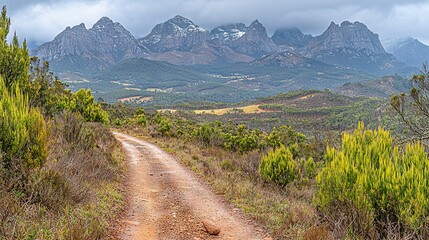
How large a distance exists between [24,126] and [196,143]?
19080 mm

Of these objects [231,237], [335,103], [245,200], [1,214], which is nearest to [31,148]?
[1,214]

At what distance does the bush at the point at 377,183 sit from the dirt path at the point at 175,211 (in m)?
1.73

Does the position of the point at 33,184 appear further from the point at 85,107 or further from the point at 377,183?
the point at 85,107

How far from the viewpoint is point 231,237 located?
655 centimetres

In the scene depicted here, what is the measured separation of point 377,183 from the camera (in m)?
5.34

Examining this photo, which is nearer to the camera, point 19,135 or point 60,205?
point 19,135

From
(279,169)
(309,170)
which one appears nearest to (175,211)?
(279,169)

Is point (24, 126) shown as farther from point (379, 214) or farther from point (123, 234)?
point (379, 214)

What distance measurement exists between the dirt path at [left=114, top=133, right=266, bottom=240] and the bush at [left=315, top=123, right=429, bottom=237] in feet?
5.69

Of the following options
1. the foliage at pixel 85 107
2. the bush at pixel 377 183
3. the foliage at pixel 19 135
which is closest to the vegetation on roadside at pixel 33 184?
the foliage at pixel 19 135

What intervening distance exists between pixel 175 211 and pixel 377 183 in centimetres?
451

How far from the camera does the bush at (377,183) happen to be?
4918 millimetres

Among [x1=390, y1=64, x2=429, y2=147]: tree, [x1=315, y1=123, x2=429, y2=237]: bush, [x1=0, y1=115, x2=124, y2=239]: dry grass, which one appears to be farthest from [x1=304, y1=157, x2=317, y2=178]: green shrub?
[x1=315, y1=123, x2=429, y2=237]: bush

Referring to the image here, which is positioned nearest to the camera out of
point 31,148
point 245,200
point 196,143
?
point 31,148
